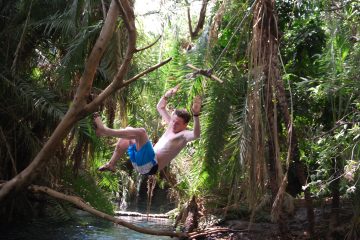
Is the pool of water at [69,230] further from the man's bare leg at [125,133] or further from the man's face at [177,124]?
the man's bare leg at [125,133]

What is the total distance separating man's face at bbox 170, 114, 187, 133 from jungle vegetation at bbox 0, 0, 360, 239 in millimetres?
738

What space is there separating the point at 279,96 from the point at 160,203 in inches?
496

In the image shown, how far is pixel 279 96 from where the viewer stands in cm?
669

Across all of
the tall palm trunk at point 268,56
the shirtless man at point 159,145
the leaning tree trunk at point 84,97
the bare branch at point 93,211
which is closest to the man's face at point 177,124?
the shirtless man at point 159,145

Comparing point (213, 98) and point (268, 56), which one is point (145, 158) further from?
point (213, 98)

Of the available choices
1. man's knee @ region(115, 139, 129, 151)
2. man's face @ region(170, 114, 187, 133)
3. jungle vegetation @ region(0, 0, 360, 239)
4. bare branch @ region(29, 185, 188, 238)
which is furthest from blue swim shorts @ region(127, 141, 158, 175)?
bare branch @ region(29, 185, 188, 238)

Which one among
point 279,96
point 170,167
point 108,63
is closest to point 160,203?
point 170,167

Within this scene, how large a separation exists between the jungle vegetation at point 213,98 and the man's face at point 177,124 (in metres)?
0.74

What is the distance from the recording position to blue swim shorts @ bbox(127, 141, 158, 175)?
5.60 metres

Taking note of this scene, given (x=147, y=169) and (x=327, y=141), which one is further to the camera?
(x=327, y=141)

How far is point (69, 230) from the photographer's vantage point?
36.1 feet

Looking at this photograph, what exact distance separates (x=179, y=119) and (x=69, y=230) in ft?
19.7

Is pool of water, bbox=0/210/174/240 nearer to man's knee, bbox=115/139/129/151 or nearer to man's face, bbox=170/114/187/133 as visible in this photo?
man's knee, bbox=115/139/129/151

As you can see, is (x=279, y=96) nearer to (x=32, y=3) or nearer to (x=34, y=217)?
(x=32, y=3)
